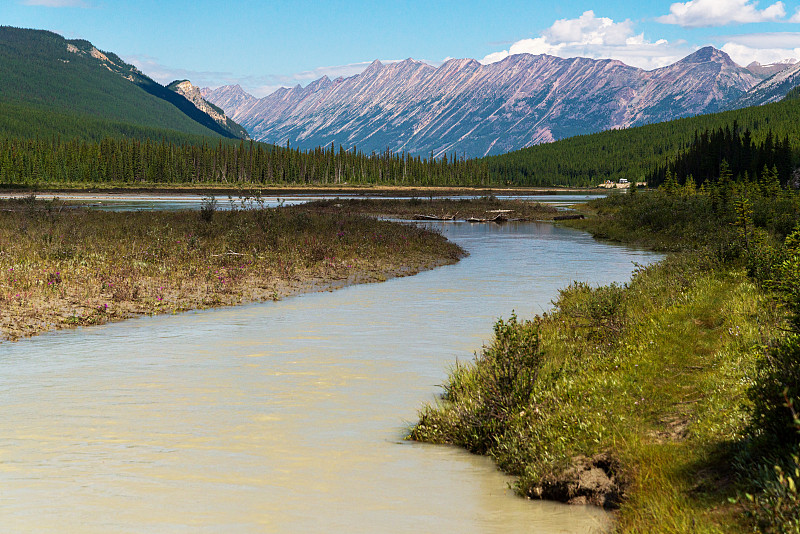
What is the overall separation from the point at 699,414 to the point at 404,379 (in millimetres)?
6034

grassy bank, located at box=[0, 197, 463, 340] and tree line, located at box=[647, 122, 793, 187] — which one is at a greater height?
tree line, located at box=[647, 122, 793, 187]

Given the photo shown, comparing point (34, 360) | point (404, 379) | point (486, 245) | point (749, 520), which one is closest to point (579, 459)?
point (749, 520)

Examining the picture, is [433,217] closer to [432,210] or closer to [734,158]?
[432,210]

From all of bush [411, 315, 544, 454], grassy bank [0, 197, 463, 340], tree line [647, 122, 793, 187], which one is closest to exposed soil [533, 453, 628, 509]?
bush [411, 315, 544, 454]

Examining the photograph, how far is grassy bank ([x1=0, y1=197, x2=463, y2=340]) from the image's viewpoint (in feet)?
66.3

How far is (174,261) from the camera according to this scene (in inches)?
1044

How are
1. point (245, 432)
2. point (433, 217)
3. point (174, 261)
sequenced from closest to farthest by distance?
point (245, 432) → point (174, 261) → point (433, 217)

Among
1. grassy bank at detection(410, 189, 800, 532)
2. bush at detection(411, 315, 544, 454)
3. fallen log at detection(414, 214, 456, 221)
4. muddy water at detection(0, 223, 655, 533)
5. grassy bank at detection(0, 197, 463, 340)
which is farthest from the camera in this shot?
fallen log at detection(414, 214, 456, 221)

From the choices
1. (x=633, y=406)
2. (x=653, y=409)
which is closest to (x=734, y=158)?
(x=653, y=409)

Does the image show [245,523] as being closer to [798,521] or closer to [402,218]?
[798,521]

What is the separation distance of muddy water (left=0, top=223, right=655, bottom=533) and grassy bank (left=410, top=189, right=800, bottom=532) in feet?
1.64

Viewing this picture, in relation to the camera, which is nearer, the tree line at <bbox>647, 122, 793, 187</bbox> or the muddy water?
the muddy water

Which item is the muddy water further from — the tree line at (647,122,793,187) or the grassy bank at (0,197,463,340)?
the tree line at (647,122,793,187)

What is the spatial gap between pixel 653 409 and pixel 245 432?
18.7ft
